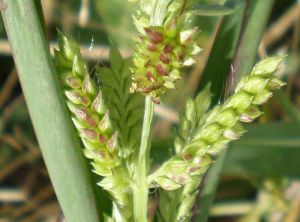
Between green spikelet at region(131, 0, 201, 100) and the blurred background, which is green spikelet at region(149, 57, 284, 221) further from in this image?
the blurred background

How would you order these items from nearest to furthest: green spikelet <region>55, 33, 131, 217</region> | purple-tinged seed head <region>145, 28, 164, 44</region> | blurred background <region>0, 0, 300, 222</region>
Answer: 1. purple-tinged seed head <region>145, 28, 164, 44</region>
2. green spikelet <region>55, 33, 131, 217</region>
3. blurred background <region>0, 0, 300, 222</region>

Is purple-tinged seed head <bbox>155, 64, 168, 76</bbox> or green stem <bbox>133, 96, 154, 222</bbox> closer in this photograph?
purple-tinged seed head <bbox>155, 64, 168, 76</bbox>

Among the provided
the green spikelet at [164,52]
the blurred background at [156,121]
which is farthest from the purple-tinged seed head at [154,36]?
the blurred background at [156,121]

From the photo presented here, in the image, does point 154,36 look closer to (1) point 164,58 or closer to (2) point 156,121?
(1) point 164,58

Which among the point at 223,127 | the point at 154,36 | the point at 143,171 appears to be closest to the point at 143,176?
the point at 143,171

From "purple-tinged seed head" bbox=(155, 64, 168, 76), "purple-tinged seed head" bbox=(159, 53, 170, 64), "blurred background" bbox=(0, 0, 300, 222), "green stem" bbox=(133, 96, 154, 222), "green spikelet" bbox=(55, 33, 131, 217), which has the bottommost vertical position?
"blurred background" bbox=(0, 0, 300, 222)

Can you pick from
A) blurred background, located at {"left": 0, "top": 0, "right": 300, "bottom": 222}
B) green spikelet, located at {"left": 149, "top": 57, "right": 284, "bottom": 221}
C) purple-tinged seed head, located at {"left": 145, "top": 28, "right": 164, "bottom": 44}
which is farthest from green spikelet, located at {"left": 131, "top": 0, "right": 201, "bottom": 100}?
blurred background, located at {"left": 0, "top": 0, "right": 300, "bottom": 222}

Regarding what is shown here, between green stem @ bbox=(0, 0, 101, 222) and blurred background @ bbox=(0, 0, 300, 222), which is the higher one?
green stem @ bbox=(0, 0, 101, 222)
